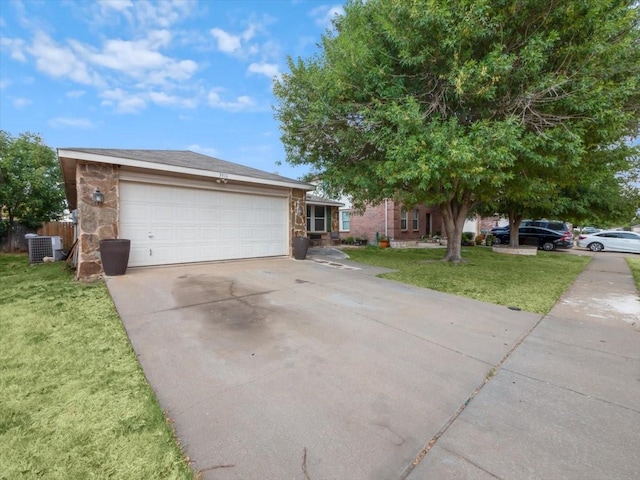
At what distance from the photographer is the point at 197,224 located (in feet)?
28.2

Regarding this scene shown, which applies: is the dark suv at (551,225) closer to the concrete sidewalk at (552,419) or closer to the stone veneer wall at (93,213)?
the concrete sidewalk at (552,419)

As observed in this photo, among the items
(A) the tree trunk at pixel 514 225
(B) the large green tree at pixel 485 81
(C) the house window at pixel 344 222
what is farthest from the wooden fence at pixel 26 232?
(A) the tree trunk at pixel 514 225

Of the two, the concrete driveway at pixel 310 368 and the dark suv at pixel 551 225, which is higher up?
the dark suv at pixel 551 225

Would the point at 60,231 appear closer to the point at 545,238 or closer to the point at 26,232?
the point at 26,232

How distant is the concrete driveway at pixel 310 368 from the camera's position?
6.05 feet

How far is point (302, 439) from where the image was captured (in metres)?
1.93

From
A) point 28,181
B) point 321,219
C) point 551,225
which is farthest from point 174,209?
point 551,225

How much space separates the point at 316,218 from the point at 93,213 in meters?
11.6

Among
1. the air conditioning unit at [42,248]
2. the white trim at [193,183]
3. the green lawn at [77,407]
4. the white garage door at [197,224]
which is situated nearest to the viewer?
the green lawn at [77,407]

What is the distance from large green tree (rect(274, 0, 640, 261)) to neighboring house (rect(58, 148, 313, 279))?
3.59 metres

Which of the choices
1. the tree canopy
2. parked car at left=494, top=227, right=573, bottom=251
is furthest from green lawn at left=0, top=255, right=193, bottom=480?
parked car at left=494, top=227, right=573, bottom=251

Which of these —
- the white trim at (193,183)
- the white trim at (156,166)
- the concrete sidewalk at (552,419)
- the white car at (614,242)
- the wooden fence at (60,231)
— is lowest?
the concrete sidewalk at (552,419)

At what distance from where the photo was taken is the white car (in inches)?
697

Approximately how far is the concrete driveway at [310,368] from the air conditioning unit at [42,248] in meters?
7.43
